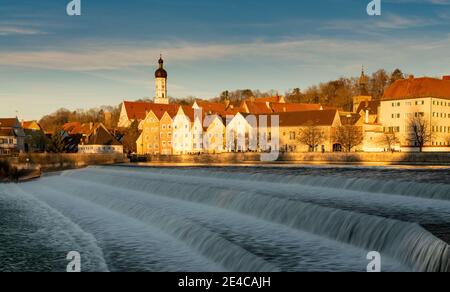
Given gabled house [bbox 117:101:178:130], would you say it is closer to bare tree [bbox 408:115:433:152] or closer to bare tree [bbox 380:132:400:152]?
bare tree [bbox 380:132:400:152]

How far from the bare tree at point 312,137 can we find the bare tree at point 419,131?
1480cm

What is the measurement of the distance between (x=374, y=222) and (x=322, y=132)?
244 ft

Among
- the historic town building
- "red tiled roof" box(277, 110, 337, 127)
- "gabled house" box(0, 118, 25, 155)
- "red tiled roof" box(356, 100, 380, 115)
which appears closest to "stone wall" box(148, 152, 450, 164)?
"red tiled roof" box(277, 110, 337, 127)

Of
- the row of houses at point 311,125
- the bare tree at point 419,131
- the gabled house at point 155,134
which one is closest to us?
the bare tree at point 419,131

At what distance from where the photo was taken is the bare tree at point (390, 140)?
85875 millimetres

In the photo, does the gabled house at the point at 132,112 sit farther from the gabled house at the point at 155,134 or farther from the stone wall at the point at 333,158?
the stone wall at the point at 333,158

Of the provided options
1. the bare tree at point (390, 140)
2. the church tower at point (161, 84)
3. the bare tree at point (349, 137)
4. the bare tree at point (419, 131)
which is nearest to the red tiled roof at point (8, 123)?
the church tower at point (161, 84)

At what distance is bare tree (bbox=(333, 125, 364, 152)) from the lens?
83.4 metres

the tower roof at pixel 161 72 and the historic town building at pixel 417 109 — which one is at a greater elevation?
the tower roof at pixel 161 72

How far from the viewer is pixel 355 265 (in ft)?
42.5

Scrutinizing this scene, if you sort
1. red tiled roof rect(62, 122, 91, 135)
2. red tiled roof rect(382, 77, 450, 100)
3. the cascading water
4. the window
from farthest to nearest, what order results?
1. red tiled roof rect(62, 122, 91, 135)
2. the window
3. red tiled roof rect(382, 77, 450, 100)
4. the cascading water

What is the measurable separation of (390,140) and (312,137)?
13548 mm

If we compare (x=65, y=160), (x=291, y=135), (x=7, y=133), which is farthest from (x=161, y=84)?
(x=65, y=160)

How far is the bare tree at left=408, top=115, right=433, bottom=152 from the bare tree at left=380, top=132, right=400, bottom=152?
10.6 ft
